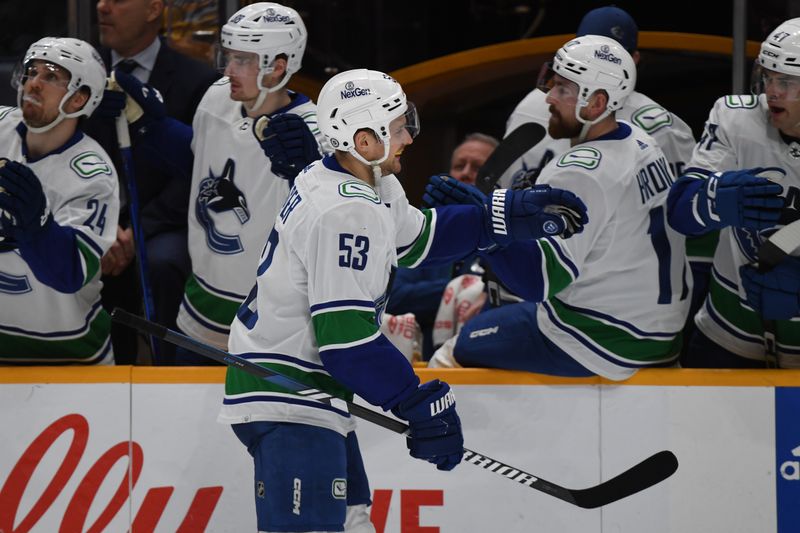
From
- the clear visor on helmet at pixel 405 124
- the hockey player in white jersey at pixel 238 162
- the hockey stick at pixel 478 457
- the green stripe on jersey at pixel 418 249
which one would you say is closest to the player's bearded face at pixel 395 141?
the clear visor on helmet at pixel 405 124

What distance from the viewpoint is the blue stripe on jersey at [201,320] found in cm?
369

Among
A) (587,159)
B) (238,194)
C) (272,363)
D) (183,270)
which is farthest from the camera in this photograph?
(183,270)

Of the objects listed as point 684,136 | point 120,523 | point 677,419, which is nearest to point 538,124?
point 684,136

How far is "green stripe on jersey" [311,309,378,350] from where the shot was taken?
2559 mm

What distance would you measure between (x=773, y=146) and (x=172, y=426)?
1.71 meters

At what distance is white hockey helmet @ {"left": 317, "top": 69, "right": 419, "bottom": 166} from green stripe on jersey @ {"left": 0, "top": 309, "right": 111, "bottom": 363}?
3.87 ft

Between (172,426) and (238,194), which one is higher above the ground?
(238,194)

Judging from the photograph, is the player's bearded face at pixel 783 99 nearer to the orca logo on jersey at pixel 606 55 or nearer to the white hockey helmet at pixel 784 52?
the white hockey helmet at pixel 784 52

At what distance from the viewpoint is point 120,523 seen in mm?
3387

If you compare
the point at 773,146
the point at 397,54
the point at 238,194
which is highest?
the point at 773,146

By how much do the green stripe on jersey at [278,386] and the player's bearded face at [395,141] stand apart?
1.47 ft

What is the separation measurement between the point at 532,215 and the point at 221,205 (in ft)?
3.24

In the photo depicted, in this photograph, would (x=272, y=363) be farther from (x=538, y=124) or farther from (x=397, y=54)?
(x=397, y=54)

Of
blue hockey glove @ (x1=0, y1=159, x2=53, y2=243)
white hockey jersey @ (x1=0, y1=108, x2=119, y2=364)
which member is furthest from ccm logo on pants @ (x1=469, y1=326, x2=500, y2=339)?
blue hockey glove @ (x1=0, y1=159, x2=53, y2=243)
